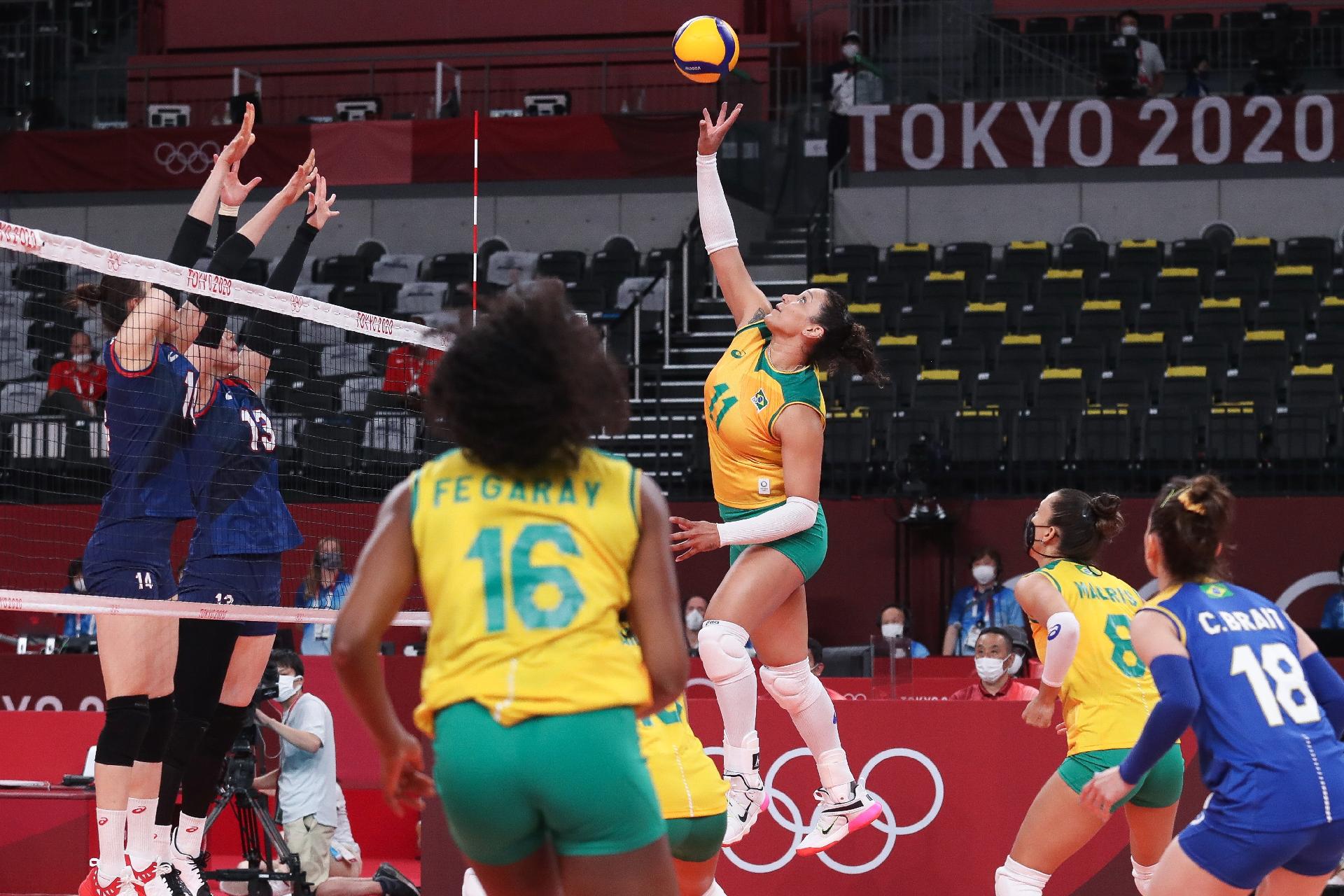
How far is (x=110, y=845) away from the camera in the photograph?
6246 mm

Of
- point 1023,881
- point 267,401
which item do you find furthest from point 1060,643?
point 267,401

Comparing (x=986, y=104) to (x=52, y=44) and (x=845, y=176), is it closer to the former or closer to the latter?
(x=845, y=176)

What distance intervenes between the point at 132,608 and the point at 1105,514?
397 centimetres

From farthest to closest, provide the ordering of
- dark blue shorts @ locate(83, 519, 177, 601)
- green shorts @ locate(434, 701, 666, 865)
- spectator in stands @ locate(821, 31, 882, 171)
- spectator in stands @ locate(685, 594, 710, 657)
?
spectator in stands @ locate(821, 31, 882, 171)
spectator in stands @ locate(685, 594, 710, 657)
dark blue shorts @ locate(83, 519, 177, 601)
green shorts @ locate(434, 701, 666, 865)

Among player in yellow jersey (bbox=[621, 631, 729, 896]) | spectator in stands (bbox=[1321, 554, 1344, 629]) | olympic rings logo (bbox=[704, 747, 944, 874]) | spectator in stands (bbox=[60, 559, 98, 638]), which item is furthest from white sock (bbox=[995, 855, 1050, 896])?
spectator in stands (bbox=[60, 559, 98, 638])

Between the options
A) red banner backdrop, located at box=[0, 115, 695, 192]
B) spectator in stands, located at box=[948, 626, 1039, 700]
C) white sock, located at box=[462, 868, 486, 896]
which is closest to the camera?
white sock, located at box=[462, 868, 486, 896]

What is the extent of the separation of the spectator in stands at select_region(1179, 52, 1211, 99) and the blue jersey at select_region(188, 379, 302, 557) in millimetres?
17629

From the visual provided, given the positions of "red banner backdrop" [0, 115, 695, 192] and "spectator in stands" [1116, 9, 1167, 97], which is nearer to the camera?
"red banner backdrop" [0, 115, 695, 192]

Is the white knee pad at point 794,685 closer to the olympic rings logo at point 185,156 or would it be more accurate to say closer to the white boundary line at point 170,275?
the white boundary line at point 170,275

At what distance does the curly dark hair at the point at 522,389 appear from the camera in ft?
11.7

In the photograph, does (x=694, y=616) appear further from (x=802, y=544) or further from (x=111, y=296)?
(x=111, y=296)

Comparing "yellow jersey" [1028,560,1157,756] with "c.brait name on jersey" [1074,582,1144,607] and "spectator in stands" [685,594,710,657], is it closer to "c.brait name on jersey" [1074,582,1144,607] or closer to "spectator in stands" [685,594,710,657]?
"c.brait name on jersey" [1074,582,1144,607]

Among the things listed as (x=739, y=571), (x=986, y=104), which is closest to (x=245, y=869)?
(x=739, y=571)

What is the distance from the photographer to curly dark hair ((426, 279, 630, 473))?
3.57m
